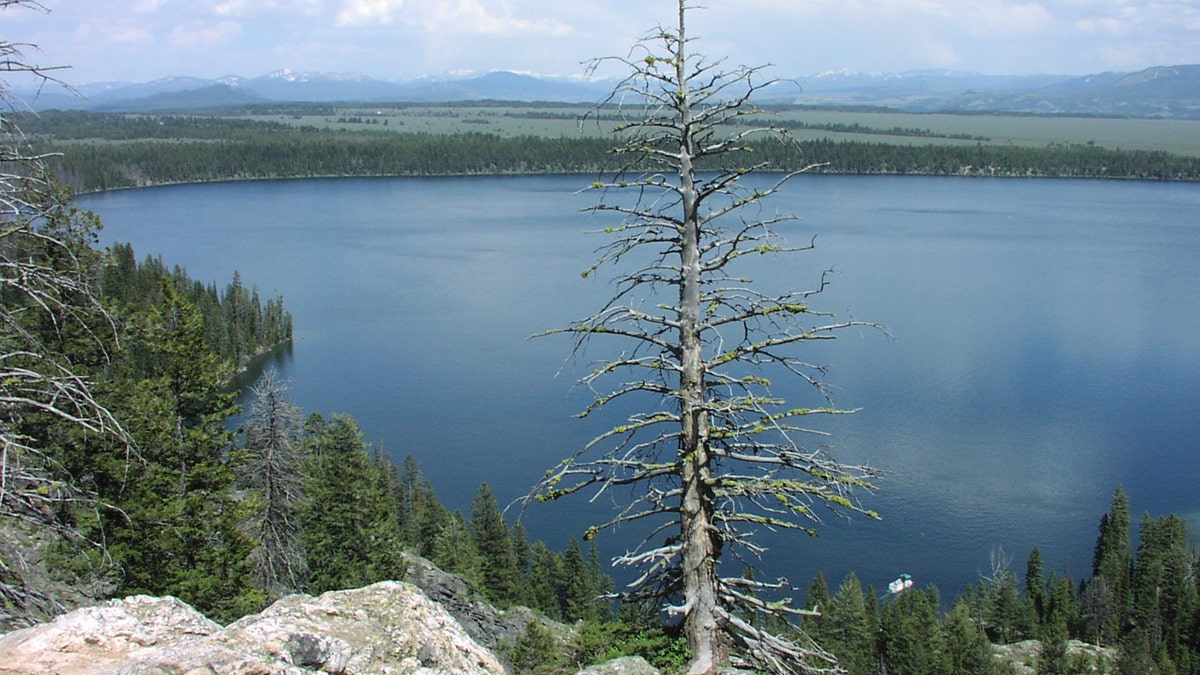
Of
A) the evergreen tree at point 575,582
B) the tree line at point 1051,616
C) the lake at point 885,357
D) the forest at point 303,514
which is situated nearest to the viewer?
the forest at point 303,514

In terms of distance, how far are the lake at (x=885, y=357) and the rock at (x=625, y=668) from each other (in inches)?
160

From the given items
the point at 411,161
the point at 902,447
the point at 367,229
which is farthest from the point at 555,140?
the point at 902,447

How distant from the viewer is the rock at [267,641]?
3.55 metres

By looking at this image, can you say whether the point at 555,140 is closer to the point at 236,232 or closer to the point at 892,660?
the point at 236,232

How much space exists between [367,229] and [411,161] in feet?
194

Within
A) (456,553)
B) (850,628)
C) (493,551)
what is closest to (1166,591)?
(850,628)

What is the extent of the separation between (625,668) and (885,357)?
3895 centimetres

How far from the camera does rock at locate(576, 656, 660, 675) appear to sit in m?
5.62

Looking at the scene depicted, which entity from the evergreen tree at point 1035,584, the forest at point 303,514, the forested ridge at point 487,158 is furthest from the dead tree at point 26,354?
the forested ridge at point 487,158

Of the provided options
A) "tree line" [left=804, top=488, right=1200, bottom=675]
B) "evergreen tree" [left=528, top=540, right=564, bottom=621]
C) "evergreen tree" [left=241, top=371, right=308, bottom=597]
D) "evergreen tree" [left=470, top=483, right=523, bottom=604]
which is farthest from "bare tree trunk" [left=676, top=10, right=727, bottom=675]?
"evergreen tree" [left=470, top=483, right=523, bottom=604]

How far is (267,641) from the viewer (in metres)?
4.02

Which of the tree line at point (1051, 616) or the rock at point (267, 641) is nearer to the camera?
A: the rock at point (267, 641)

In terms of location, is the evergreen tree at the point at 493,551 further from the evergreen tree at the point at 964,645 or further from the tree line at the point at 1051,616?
the evergreen tree at the point at 964,645

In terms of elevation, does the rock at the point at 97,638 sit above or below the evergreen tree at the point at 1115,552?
above
